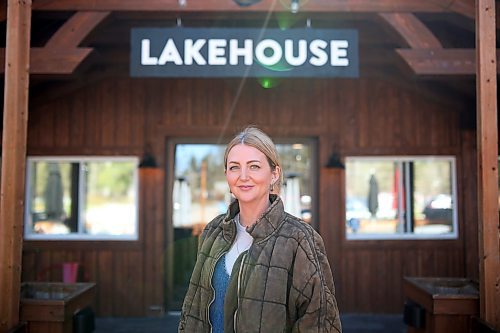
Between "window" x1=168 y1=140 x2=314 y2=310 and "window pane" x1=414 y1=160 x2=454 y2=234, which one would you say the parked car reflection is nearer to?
"window pane" x1=414 y1=160 x2=454 y2=234

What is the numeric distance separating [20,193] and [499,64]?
4077 mm

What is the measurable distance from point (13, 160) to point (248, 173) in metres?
2.68

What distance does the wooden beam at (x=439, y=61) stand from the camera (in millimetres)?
4477

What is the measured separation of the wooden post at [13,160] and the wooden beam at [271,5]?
26.1 inches

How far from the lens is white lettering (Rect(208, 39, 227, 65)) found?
4504mm

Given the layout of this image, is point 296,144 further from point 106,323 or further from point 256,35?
point 106,323

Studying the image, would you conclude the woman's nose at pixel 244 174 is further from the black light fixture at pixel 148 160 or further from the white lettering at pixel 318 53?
the black light fixture at pixel 148 160

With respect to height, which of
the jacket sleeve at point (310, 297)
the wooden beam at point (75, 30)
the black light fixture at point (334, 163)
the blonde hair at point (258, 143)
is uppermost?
the wooden beam at point (75, 30)

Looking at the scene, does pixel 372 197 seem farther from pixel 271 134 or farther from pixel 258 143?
pixel 258 143

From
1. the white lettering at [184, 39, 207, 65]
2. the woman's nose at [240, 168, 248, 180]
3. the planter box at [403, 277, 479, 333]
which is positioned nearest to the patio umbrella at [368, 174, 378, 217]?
the planter box at [403, 277, 479, 333]

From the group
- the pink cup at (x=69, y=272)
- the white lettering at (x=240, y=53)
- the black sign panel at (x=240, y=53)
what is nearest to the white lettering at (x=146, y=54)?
the black sign panel at (x=240, y=53)

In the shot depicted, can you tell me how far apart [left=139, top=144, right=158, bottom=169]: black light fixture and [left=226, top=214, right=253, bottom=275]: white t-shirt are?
198 inches

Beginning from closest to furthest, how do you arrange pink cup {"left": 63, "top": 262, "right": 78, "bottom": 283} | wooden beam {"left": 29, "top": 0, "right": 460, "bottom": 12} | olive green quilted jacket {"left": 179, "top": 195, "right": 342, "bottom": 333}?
olive green quilted jacket {"left": 179, "top": 195, "right": 342, "bottom": 333} < wooden beam {"left": 29, "top": 0, "right": 460, "bottom": 12} < pink cup {"left": 63, "top": 262, "right": 78, "bottom": 283}

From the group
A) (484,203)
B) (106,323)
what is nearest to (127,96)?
(106,323)
